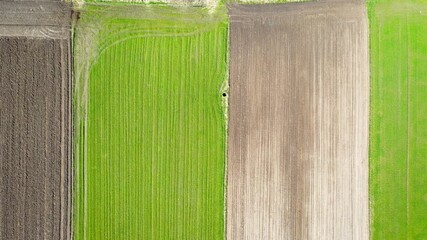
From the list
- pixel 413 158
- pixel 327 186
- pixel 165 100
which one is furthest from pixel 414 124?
pixel 165 100

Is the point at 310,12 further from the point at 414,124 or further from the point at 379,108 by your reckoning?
the point at 414,124

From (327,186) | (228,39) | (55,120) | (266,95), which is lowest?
A: (327,186)

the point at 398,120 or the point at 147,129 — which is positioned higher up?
the point at 398,120

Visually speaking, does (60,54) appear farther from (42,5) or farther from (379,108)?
(379,108)

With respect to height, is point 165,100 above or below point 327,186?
above
